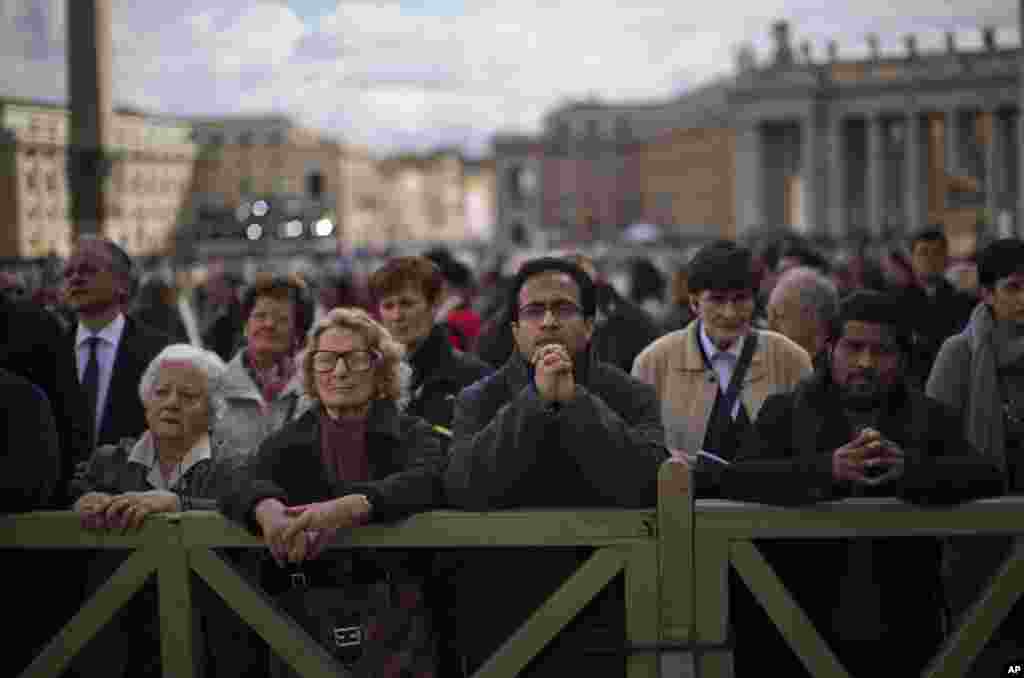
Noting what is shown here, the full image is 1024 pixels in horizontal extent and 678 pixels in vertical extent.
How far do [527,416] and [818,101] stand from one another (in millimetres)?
84832

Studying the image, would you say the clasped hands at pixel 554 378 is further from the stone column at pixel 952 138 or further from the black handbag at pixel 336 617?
the stone column at pixel 952 138

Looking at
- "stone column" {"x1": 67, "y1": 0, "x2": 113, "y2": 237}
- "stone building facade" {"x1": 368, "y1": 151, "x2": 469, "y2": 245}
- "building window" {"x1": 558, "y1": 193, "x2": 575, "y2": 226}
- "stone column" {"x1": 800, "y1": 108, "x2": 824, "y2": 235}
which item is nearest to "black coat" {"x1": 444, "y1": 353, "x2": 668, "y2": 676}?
"stone column" {"x1": 67, "y1": 0, "x2": 113, "y2": 237}

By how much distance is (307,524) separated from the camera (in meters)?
4.21

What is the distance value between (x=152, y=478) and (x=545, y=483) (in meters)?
1.66

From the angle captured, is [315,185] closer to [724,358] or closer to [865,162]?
[724,358]

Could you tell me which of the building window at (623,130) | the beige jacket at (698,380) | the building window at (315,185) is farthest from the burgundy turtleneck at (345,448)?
the building window at (623,130)

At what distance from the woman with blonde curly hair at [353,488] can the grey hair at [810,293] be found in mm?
2717

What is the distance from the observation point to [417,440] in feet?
15.9

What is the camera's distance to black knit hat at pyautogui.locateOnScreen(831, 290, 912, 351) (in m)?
4.99

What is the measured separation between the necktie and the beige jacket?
8.24 ft

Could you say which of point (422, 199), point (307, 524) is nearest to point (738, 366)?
point (307, 524)

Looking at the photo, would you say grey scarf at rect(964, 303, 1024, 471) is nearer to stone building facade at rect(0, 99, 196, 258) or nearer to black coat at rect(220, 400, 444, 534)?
black coat at rect(220, 400, 444, 534)

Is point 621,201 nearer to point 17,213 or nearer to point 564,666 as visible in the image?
point 17,213

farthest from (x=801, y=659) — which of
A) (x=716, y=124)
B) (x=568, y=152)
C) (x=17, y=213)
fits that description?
(x=568, y=152)
